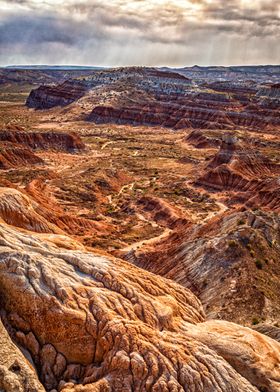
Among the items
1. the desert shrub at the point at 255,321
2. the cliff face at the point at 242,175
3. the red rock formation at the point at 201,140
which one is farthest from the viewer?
the red rock formation at the point at 201,140

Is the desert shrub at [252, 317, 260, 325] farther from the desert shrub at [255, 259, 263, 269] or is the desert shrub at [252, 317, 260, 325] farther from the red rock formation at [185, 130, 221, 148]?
the red rock formation at [185, 130, 221, 148]

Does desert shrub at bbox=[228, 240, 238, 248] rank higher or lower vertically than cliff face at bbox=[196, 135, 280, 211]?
higher

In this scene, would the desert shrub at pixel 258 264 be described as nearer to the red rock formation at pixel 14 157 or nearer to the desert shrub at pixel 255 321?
the desert shrub at pixel 255 321

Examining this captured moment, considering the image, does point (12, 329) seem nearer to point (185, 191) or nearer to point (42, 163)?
point (185, 191)

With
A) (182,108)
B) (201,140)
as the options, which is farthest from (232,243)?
(182,108)

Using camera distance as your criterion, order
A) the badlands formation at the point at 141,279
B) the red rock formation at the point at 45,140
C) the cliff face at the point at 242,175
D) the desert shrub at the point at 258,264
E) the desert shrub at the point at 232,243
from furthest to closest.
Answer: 1. the red rock formation at the point at 45,140
2. the cliff face at the point at 242,175
3. the desert shrub at the point at 232,243
4. the desert shrub at the point at 258,264
5. the badlands formation at the point at 141,279

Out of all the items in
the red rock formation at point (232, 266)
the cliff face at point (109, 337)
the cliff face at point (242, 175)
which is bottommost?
the cliff face at point (242, 175)

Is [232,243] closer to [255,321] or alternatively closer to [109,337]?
[255,321]

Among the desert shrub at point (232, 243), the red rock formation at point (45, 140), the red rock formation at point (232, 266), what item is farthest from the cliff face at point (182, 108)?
the desert shrub at point (232, 243)

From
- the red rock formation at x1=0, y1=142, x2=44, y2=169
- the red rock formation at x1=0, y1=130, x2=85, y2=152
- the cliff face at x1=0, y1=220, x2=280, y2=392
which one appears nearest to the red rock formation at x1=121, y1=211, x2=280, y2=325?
the cliff face at x1=0, y1=220, x2=280, y2=392
